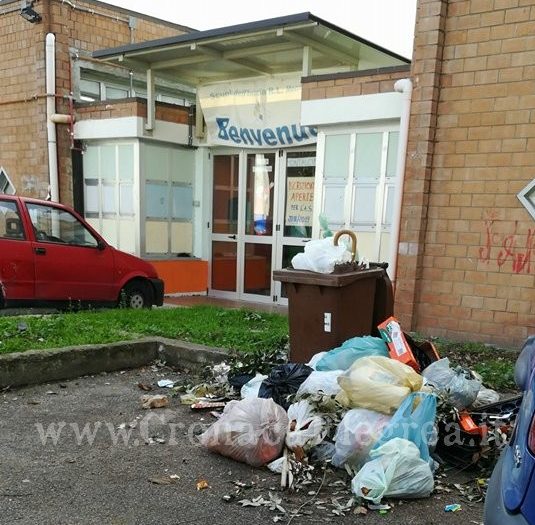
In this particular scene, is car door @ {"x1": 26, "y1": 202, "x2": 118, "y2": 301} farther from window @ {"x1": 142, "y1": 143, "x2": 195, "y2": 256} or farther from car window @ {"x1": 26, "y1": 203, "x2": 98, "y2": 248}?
window @ {"x1": 142, "y1": 143, "x2": 195, "y2": 256}

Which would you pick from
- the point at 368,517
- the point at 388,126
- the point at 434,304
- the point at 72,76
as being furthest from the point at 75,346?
the point at 72,76

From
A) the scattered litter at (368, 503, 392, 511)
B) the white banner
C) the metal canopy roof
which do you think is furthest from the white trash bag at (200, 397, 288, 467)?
the white banner

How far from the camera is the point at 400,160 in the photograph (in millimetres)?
6527

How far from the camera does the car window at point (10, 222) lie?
6.91m

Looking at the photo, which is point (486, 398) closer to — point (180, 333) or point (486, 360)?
point (486, 360)

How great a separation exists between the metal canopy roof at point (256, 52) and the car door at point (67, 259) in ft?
10.2

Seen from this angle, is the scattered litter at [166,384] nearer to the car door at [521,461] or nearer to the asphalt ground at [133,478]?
the asphalt ground at [133,478]

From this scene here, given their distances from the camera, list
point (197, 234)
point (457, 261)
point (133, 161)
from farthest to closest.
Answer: point (197, 234), point (133, 161), point (457, 261)

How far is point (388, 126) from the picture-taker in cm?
716

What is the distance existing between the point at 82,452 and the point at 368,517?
1.79m

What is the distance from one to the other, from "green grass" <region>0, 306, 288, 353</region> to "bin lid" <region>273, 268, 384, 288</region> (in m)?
1.08

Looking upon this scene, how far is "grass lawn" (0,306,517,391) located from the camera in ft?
16.7

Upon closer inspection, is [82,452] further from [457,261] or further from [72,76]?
[72,76]

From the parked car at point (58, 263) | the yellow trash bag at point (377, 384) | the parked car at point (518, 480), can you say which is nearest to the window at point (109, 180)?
the parked car at point (58, 263)
